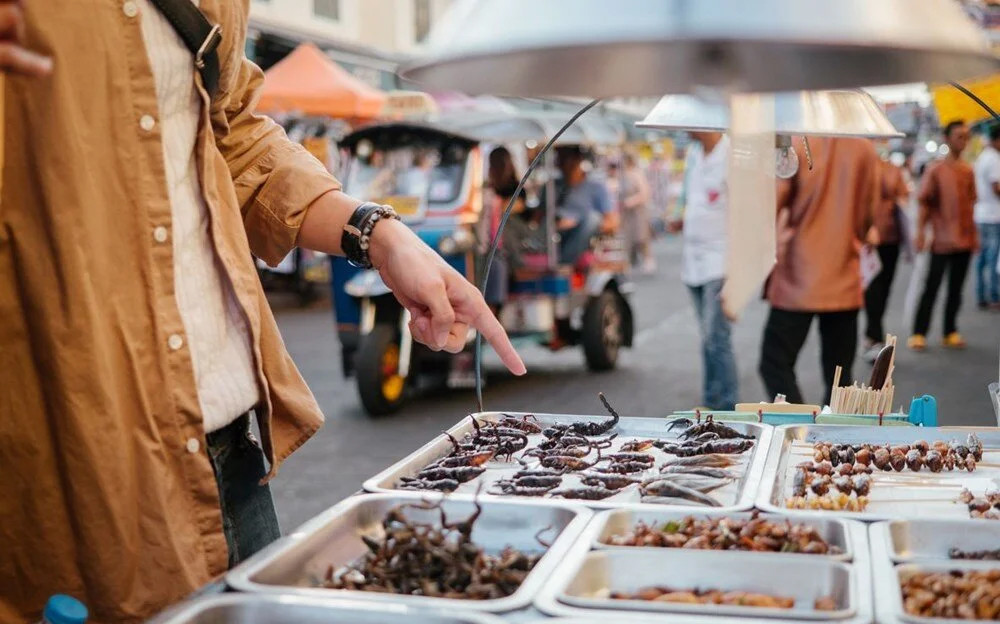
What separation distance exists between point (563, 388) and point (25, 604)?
7.71 meters

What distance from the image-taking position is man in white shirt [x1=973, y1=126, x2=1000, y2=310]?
1257cm

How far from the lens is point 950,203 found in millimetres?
Result: 11438

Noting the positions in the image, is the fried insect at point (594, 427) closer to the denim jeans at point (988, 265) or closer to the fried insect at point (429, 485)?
the fried insect at point (429, 485)

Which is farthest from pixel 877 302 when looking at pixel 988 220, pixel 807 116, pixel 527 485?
pixel 527 485

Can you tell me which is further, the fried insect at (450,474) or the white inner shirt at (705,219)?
the white inner shirt at (705,219)

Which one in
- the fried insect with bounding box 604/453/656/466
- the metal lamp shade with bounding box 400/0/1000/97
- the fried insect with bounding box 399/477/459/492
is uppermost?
the metal lamp shade with bounding box 400/0/1000/97

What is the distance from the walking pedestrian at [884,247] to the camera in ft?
35.0

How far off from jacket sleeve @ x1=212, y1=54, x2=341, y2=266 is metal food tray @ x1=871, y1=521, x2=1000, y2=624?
132cm

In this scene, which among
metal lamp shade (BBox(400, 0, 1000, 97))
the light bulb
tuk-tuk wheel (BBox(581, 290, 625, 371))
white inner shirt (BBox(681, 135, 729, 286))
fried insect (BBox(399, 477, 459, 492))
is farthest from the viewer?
tuk-tuk wheel (BBox(581, 290, 625, 371))

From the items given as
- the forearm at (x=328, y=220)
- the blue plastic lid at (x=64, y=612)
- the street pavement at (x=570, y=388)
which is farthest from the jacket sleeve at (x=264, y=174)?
the street pavement at (x=570, y=388)

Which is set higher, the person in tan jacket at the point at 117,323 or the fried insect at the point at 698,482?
the person in tan jacket at the point at 117,323

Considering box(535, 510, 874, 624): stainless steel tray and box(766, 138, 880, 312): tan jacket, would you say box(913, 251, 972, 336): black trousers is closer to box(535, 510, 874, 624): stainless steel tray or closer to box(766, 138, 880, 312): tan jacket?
box(766, 138, 880, 312): tan jacket

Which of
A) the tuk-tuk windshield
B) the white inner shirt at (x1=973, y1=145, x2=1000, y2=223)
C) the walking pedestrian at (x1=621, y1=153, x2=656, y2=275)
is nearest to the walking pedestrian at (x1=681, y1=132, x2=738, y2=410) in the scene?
the tuk-tuk windshield

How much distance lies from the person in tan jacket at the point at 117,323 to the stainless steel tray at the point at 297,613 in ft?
0.72
